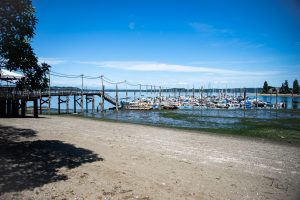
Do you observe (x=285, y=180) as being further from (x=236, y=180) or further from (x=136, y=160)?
(x=136, y=160)

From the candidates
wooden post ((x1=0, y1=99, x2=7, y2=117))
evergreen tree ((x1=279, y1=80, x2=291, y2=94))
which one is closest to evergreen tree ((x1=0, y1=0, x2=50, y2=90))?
wooden post ((x1=0, y1=99, x2=7, y2=117))

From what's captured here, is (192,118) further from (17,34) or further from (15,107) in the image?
(17,34)

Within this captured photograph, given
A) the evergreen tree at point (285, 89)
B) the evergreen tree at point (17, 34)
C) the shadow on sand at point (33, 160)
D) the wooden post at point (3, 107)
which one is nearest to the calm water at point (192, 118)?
the wooden post at point (3, 107)

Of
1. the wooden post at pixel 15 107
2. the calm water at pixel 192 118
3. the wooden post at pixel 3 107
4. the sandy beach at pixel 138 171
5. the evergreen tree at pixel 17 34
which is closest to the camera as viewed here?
the sandy beach at pixel 138 171

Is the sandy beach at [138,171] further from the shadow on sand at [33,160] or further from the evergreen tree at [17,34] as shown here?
the evergreen tree at [17,34]

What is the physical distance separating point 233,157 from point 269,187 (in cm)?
502

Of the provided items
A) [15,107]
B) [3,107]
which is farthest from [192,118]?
[3,107]

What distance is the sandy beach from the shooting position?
9.37 m

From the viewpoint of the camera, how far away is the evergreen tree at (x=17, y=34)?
455 inches

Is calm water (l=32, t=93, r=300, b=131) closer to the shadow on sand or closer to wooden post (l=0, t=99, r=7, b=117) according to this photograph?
wooden post (l=0, t=99, r=7, b=117)

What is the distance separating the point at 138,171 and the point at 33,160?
5373mm

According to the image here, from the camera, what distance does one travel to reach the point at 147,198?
29.3 feet

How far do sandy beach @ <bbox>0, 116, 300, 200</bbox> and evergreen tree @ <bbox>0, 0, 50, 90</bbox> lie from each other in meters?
4.83

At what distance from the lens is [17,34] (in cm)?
1191
